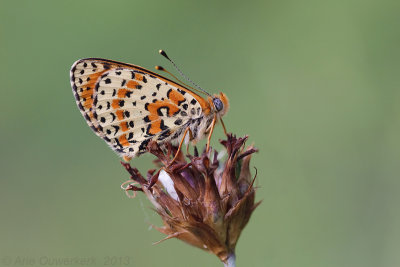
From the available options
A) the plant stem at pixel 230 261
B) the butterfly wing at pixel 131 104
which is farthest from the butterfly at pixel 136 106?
the plant stem at pixel 230 261

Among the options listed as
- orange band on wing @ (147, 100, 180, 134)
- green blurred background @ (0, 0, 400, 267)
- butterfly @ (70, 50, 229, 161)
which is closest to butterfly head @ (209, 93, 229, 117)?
butterfly @ (70, 50, 229, 161)

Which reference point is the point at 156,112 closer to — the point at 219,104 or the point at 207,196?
the point at 219,104

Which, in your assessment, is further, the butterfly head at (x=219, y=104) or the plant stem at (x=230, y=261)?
the butterfly head at (x=219, y=104)

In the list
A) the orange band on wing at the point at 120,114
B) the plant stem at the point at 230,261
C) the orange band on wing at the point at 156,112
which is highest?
the orange band on wing at the point at 120,114

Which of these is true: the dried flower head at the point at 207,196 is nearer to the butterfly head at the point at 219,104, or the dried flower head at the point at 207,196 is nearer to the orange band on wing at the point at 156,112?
the orange band on wing at the point at 156,112

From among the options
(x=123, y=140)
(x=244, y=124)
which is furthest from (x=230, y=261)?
(x=244, y=124)

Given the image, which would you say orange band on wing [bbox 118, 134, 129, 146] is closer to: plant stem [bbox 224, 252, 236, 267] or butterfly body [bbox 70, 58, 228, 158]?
butterfly body [bbox 70, 58, 228, 158]

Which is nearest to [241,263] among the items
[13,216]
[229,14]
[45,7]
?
[13,216]
